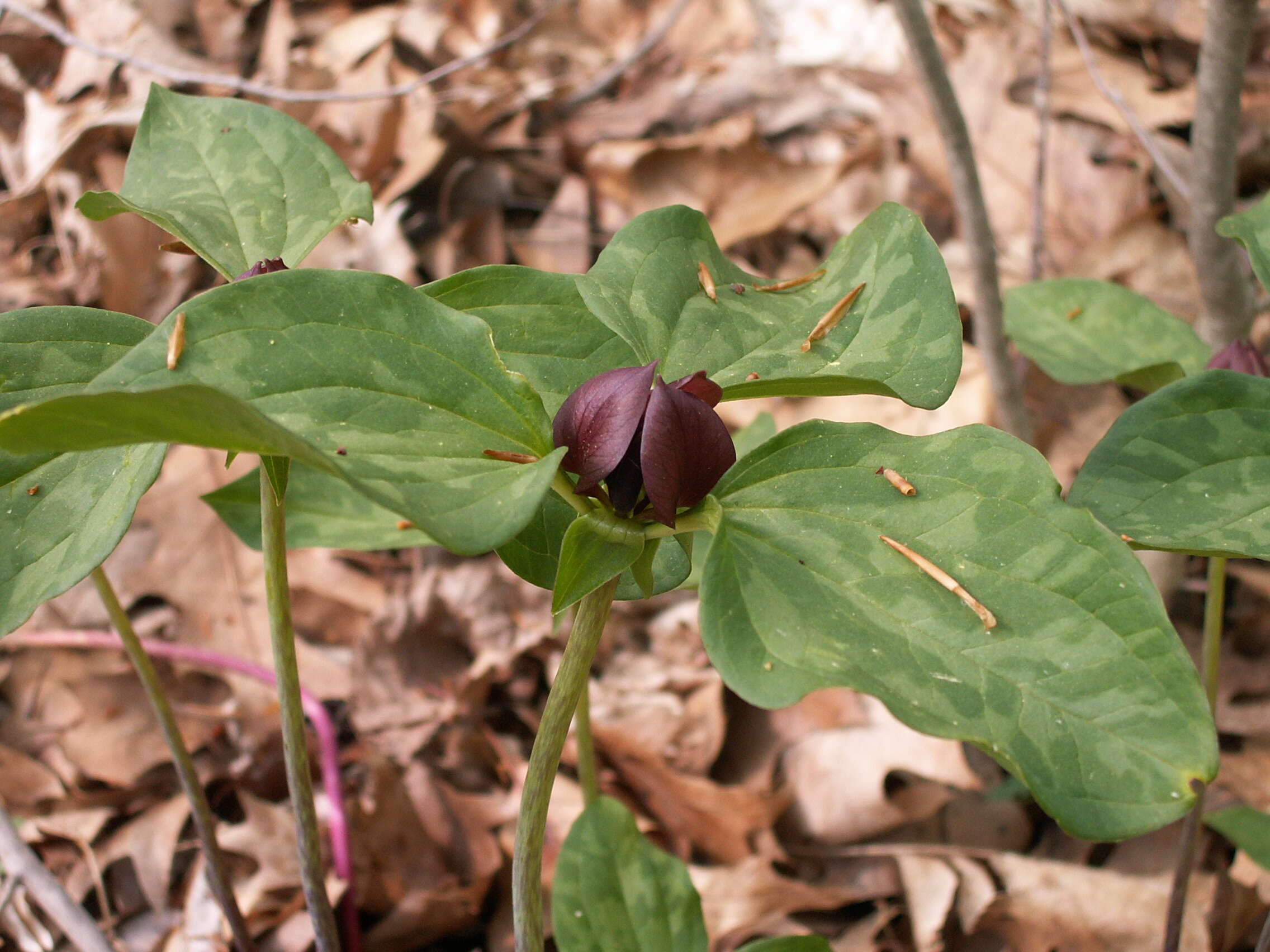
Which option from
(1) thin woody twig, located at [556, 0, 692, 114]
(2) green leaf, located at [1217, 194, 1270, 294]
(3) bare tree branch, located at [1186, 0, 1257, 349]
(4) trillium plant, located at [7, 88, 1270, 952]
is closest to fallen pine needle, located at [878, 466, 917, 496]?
(4) trillium plant, located at [7, 88, 1270, 952]

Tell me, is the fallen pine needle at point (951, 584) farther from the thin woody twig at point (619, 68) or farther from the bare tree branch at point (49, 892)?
the thin woody twig at point (619, 68)

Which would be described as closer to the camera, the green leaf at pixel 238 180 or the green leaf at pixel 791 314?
the green leaf at pixel 791 314

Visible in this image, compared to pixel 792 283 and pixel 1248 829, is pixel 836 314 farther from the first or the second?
pixel 1248 829

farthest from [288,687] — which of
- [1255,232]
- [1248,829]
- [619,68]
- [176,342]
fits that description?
[619,68]

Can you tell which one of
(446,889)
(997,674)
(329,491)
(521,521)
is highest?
(521,521)

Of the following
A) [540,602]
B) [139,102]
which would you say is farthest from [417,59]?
[540,602]

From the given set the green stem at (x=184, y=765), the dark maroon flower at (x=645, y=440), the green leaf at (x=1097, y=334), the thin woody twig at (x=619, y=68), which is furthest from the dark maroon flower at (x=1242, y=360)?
the thin woody twig at (x=619, y=68)

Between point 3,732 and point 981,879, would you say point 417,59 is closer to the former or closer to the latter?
point 3,732
